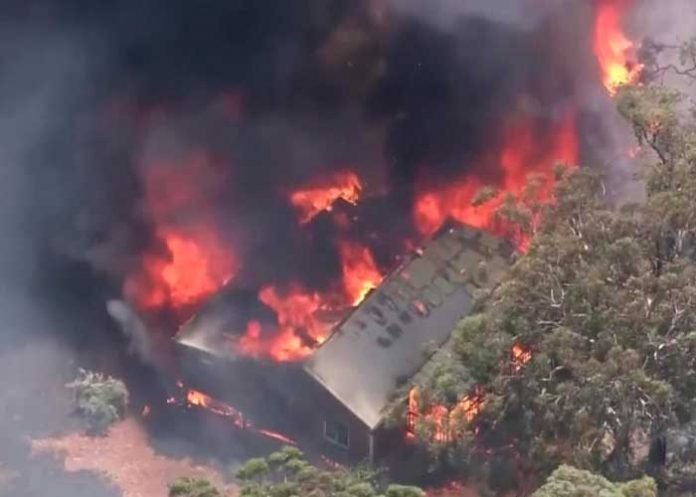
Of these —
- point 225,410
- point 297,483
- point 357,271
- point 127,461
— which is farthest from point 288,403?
point 297,483

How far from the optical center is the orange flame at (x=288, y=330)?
26484 mm

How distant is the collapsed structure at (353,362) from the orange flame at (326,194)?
15.1 feet

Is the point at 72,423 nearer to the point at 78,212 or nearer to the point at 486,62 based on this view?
the point at 78,212

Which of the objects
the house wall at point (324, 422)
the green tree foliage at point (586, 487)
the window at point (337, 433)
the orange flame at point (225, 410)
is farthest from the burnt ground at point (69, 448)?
the green tree foliage at point (586, 487)

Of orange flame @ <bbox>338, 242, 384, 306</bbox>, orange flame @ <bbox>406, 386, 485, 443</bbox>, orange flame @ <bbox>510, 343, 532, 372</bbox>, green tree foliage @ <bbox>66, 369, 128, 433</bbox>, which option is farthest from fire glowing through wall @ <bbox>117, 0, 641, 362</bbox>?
orange flame @ <bbox>510, 343, 532, 372</bbox>

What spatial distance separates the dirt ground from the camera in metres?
26.1

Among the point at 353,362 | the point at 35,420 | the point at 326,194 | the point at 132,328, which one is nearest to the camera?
the point at 353,362

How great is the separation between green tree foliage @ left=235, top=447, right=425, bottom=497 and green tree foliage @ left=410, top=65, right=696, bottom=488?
280cm

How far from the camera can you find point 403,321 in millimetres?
26969

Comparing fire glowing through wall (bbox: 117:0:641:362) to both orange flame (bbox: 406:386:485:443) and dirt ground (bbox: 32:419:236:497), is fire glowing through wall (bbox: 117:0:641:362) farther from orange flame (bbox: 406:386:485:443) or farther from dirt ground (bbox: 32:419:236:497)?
orange flame (bbox: 406:386:485:443)

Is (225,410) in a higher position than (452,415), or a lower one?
higher

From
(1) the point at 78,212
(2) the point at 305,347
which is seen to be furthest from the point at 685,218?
(1) the point at 78,212

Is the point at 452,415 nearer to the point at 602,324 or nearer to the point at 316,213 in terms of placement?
the point at 602,324

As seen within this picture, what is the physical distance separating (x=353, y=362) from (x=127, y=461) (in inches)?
245
